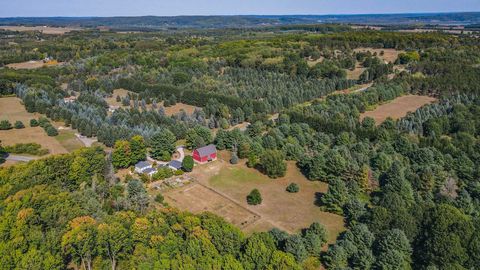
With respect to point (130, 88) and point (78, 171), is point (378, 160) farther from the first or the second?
point (130, 88)

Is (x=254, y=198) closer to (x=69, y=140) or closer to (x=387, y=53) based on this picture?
(x=69, y=140)

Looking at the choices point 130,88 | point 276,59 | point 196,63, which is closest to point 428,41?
point 276,59

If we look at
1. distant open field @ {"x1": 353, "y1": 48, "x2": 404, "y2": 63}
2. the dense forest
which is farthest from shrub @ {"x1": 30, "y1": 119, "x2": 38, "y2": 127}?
distant open field @ {"x1": 353, "y1": 48, "x2": 404, "y2": 63}

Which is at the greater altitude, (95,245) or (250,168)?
(95,245)

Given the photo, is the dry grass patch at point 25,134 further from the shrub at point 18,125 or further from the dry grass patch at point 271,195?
the dry grass patch at point 271,195

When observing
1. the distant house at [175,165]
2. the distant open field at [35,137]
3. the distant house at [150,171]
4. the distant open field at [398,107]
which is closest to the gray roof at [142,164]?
the distant house at [150,171]
